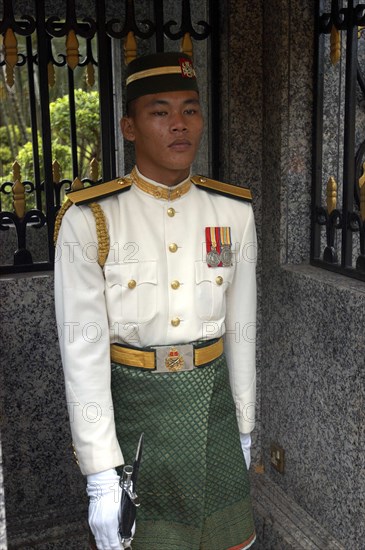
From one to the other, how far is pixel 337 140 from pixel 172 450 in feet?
5.27

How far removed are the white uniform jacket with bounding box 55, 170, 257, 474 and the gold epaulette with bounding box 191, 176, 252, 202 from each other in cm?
2

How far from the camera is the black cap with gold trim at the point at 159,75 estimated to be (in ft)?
6.85

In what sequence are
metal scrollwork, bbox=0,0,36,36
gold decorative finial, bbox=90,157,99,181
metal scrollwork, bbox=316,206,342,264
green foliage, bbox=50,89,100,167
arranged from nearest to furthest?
metal scrollwork, bbox=0,0,36,36 → metal scrollwork, bbox=316,206,342,264 → gold decorative finial, bbox=90,157,99,181 → green foliage, bbox=50,89,100,167

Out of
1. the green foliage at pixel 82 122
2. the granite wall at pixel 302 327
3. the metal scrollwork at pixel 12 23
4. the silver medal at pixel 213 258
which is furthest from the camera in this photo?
the green foliage at pixel 82 122

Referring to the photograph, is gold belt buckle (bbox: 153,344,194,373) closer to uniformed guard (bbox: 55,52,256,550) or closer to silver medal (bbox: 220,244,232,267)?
uniformed guard (bbox: 55,52,256,550)

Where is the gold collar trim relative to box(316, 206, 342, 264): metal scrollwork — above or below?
above

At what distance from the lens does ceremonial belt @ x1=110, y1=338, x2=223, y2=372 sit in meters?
2.13

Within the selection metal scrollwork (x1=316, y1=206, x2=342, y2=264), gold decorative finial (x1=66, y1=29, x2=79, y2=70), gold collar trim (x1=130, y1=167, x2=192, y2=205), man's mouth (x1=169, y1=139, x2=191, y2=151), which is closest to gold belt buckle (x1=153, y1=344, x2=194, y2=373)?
gold collar trim (x1=130, y1=167, x2=192, y2=205)

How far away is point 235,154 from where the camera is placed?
10.0ft

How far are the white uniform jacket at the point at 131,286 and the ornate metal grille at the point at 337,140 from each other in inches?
24.3

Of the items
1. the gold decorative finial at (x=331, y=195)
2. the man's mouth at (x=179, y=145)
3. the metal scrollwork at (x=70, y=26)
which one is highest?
the metal scrollwork at (x=70, y=26)

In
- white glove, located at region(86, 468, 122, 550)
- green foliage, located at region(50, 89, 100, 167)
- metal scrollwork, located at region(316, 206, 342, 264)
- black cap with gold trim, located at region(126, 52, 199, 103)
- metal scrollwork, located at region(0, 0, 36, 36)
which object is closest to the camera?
white glove, located at region(86, 468, 122, 550)

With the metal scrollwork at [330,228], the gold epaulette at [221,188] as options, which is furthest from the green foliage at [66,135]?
the gold epaulette at [221,188]

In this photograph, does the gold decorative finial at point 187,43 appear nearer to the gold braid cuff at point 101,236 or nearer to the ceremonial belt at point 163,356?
the gold braid cuff at point 101,236
